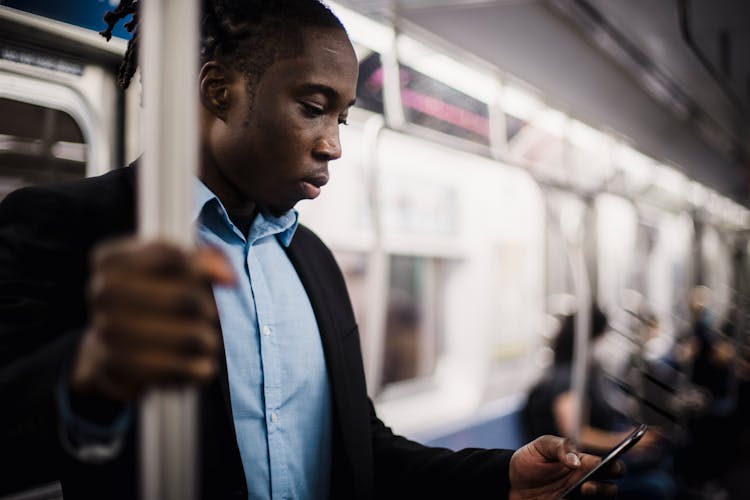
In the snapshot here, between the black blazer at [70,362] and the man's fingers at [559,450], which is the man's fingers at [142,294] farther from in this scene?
the man's fingers at [559,450]

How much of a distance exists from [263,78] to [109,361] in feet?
2.01

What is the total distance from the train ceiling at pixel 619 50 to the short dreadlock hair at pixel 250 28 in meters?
1.37

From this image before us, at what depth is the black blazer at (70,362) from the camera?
60cm

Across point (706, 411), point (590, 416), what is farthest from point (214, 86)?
point (706, 411)

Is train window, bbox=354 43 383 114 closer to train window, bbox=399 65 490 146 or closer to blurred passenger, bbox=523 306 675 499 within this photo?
train window, bbox=399 65 490 146

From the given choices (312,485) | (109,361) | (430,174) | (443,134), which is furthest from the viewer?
(430,174)

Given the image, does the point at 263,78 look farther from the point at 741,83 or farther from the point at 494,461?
the point at 741,83

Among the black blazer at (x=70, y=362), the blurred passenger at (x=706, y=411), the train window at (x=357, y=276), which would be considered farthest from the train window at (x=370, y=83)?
the blurred passenger at (x=706, y=411)

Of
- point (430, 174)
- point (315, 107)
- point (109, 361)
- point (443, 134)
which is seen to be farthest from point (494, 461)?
point (430, 174)

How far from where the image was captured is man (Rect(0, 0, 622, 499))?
1.57 feet

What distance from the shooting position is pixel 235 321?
1.02 m

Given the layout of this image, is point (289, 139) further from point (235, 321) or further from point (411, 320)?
point (411, 320)

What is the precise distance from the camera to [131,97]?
179cm

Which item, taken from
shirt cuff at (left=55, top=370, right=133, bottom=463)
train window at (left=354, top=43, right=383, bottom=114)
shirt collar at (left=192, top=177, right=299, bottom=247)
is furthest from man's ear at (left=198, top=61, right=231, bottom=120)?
train window at (left=354, top=43, right=383, bottom=114)
